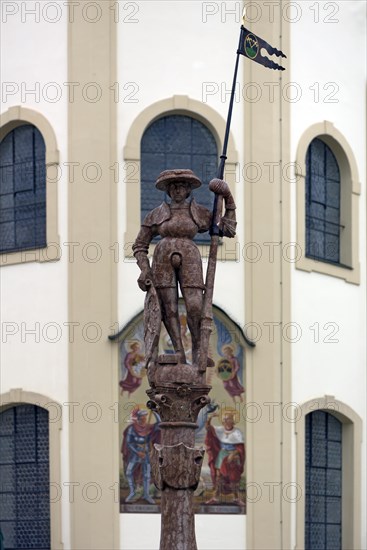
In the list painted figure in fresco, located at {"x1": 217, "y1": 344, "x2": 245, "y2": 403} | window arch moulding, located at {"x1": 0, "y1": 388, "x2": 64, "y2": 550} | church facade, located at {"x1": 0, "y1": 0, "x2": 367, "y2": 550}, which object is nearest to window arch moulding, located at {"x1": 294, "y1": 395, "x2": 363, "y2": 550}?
church facade, located at {"x1": 0, "y1": 0, "x2": 367, "y2": 550}

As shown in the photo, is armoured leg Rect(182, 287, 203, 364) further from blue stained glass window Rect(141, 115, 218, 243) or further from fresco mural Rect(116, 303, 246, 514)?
blue stained glass window Rect(141, 115, 218, 243)

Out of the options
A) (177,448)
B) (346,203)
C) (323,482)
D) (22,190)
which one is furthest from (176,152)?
(177,448)

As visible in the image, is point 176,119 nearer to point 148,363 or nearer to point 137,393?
point 137,393

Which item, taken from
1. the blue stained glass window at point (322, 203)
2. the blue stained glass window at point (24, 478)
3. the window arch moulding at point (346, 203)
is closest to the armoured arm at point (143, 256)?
the blue stained glass window at point (24, 478)

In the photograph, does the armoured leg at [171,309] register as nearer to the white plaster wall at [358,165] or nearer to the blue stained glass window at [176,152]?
the blue stained glass window at [176,152]

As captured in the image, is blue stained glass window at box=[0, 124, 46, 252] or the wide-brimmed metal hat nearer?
the wide-brimmed metal hat

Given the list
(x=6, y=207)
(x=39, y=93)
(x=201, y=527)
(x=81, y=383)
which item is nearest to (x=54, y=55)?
(x=39, y=93)

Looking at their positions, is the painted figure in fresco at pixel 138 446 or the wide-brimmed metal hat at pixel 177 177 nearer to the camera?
the wide-brimmed metal hat at pixel 177 177

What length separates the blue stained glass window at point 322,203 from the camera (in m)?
28.2

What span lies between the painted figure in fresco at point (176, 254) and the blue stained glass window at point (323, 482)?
10697 millimetres

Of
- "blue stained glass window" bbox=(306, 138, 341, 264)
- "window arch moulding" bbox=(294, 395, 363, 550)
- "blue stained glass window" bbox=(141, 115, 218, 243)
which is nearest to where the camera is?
"blue stained glass window" bbox=(141, 115, 218, 243)

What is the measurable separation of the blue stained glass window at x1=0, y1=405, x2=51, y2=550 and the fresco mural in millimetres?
1477

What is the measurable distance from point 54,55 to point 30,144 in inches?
60.9

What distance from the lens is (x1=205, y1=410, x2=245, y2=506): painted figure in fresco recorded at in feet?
86.2
